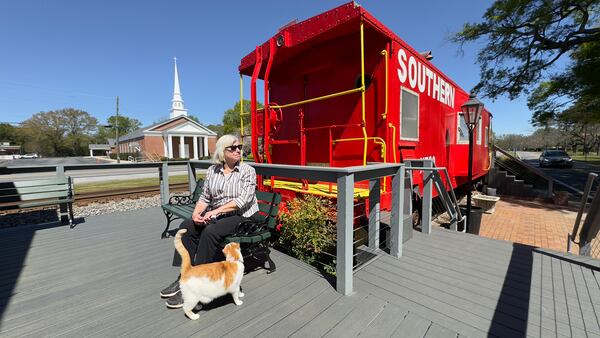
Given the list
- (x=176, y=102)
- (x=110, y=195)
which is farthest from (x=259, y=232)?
(x=176, y=102)

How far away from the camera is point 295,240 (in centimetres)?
331

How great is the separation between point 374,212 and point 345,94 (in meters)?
1.51

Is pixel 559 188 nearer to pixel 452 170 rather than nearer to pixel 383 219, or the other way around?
pixel 452 170

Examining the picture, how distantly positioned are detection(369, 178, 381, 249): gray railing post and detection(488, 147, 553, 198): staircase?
12223 millimetres

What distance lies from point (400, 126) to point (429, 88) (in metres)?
1.55

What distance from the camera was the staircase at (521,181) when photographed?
11.6 metres

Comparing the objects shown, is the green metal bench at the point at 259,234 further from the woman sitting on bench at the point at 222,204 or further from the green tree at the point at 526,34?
the green tree at the point at 526,34

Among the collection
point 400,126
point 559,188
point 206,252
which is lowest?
point 559,188

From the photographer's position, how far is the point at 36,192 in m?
4.46

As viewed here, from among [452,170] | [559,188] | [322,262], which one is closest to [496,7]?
[559,188]

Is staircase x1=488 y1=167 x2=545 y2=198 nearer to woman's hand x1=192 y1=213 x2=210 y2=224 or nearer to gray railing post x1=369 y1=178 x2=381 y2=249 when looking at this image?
gray railing post x1=369 y1=178 x2=381 y2=249

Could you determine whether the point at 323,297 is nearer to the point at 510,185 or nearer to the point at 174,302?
the point at 174,302

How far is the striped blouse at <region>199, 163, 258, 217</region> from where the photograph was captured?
9.12 feet

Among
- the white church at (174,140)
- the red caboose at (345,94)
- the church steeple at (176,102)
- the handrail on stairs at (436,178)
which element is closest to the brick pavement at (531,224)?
the handrail on stairs at (436,178)
